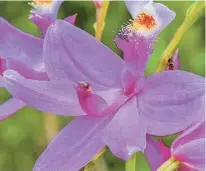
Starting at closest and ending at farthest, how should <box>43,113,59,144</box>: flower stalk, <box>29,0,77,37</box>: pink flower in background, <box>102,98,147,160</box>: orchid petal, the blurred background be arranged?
<box>102,98,147,160</box>: orchid petal < <box>29,0,77,37</box>: pink flower in background < <box>43,113,59,144</box>: flower stalk < the blurred background

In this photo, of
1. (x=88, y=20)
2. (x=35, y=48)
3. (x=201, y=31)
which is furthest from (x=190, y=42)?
(x=35, y=48)

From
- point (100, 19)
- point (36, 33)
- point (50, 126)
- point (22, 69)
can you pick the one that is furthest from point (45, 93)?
point (36, 33)

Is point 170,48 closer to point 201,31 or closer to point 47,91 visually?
point 47,91

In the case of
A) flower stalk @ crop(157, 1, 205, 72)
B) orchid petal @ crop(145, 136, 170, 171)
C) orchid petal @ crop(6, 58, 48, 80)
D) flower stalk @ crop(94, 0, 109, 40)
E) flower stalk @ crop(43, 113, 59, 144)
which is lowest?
flower stalk @ crop(43, 113, 59, 144)

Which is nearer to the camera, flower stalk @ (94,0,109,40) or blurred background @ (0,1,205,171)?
flower stalk @ (94,0,109,40)

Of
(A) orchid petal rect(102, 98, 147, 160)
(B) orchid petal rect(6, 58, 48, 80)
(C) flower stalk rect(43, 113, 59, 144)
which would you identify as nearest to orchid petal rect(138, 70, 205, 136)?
(A) orchid petal rect(102, 98, 147, 160)

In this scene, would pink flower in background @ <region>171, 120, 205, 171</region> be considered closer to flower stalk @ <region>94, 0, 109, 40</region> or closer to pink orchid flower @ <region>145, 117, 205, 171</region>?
pink orchid flower @ <region>145, 117, 205, 171</region>

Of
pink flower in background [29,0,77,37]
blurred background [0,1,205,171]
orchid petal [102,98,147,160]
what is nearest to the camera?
orchid petal [102,98,147,160]

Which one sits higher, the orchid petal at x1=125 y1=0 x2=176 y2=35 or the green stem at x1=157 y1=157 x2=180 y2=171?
the orchid petal at x1=125 y1=0 x2=176 y2=35
